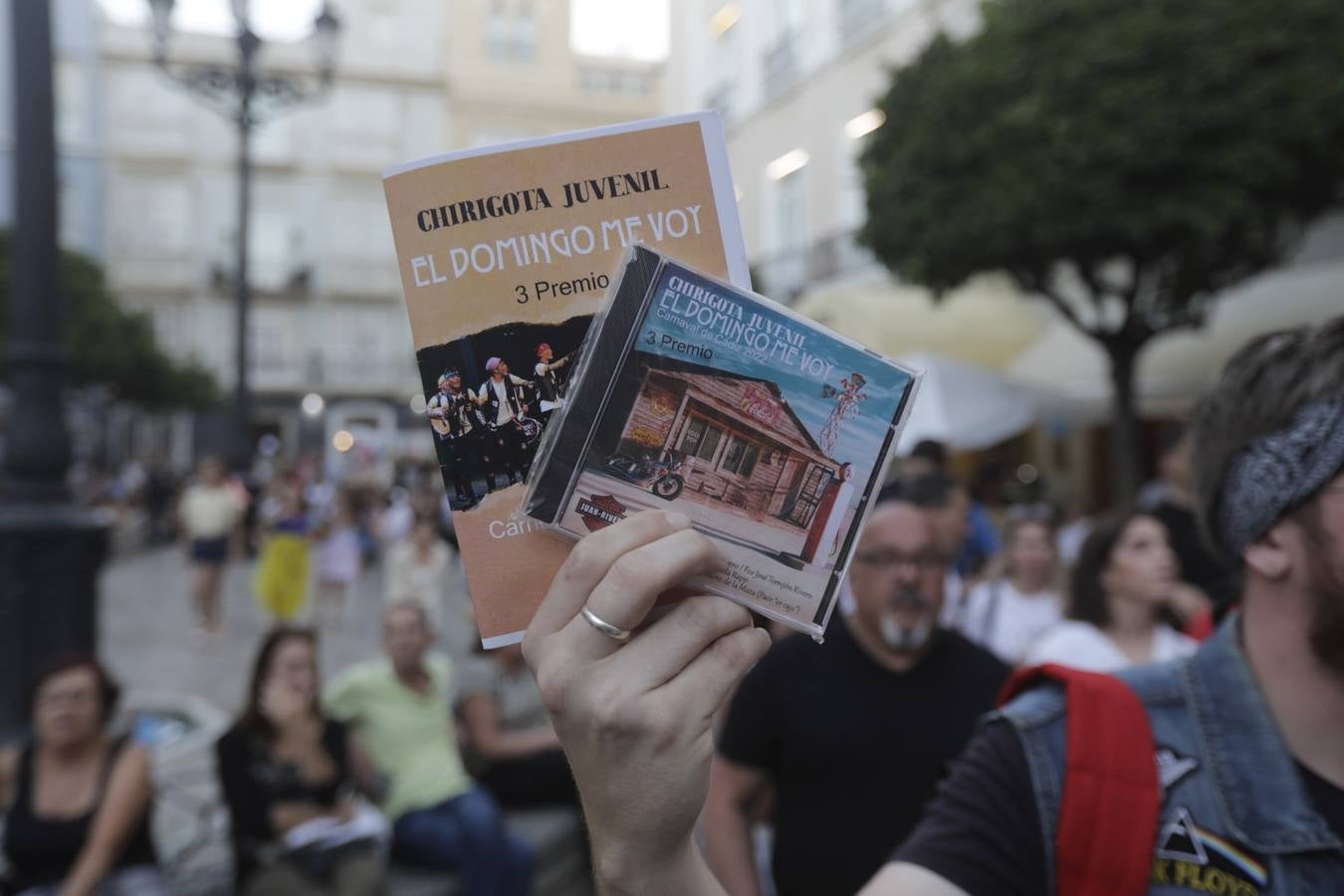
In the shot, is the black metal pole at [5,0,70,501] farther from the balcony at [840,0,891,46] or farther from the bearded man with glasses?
the balcony at [840,0,891,46]

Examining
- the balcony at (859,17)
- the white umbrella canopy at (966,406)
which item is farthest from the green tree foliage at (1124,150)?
the balcony at (859,17)

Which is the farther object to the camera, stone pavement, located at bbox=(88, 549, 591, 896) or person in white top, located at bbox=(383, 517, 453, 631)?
person in white top, located at bbox=(383, 517, 453, 631)

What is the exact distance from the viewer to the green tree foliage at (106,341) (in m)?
21.5

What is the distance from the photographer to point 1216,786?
1.29 metres

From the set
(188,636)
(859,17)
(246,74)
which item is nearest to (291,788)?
(188,636)

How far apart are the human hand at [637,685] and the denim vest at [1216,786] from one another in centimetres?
58

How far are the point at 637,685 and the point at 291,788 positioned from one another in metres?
3.03

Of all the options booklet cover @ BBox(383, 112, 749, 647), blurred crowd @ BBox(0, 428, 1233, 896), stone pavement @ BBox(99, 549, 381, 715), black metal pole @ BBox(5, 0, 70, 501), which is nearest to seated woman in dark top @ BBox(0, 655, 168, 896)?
blurred crowd @ BBox(0, 428, 1233, 896)

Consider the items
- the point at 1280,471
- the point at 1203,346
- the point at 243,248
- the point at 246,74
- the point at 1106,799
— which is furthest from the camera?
the point at 243,248

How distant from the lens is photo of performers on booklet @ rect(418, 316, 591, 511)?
105cm

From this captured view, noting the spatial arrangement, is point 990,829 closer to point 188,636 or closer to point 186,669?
point 186,669

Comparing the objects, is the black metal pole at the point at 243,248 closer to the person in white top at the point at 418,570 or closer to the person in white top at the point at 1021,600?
the person in white top at the point at 418,570

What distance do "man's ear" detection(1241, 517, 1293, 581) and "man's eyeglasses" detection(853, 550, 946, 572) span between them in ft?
4.27

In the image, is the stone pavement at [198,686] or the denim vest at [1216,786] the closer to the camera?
the denim vest at [1216,786]
